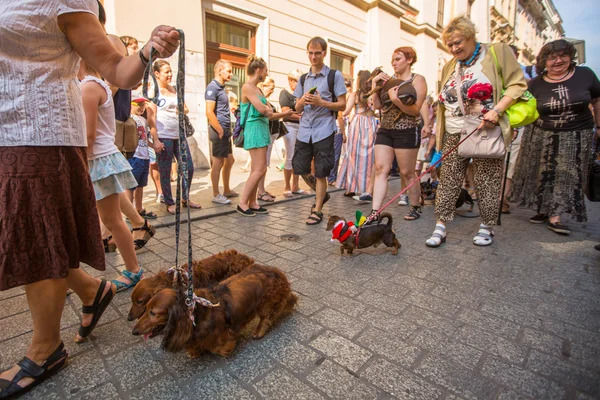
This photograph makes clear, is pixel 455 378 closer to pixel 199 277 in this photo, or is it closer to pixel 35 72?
pixel 199 277

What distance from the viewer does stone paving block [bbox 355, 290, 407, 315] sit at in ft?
7.63

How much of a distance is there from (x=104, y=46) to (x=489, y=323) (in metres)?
2.64

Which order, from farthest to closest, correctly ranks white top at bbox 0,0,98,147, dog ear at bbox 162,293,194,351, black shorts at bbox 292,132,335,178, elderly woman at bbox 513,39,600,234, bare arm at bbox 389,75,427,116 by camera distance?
1. black shorts at bbox 292,132,335,178
2. bare arm at bbox 389,75,427,116
3. elderly woman at bbox 513,39,600,234
4. dog ear at bbox 162,293,194,351
5. white top at bbox 0,0,98,147

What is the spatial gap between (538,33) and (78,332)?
194 feet

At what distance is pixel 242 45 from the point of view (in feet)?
32.6

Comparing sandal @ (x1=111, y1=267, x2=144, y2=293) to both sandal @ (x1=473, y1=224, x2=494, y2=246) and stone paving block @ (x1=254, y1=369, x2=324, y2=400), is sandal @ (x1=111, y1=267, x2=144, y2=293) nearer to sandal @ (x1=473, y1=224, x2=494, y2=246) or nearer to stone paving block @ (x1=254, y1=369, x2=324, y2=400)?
stone paving block @ (x1=254, y1=369, x2=324, y2=400)

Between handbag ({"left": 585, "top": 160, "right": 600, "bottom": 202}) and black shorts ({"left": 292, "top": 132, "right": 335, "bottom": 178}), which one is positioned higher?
black shorts ({"left": 292, "top": 132, "right": 335, "bottom": 178})

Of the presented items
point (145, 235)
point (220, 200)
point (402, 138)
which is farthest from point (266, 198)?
point (145, 235)

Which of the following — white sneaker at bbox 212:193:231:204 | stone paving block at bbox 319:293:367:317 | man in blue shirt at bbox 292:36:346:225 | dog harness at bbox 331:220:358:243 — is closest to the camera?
stone paving block at bbox 319:293:367:317

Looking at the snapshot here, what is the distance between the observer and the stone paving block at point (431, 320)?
2.09 m

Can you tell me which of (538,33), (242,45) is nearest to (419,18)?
(242,45)

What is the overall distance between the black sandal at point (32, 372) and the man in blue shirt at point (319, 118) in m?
3.18

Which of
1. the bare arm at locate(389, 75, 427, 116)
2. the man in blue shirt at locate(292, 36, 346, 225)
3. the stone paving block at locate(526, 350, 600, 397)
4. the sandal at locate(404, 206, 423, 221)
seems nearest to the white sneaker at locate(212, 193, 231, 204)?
the man in blue shirt at locate(292, 36, 346, 225)

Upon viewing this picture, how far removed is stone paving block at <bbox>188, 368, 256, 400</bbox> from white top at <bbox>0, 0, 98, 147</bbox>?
4.25 ft
